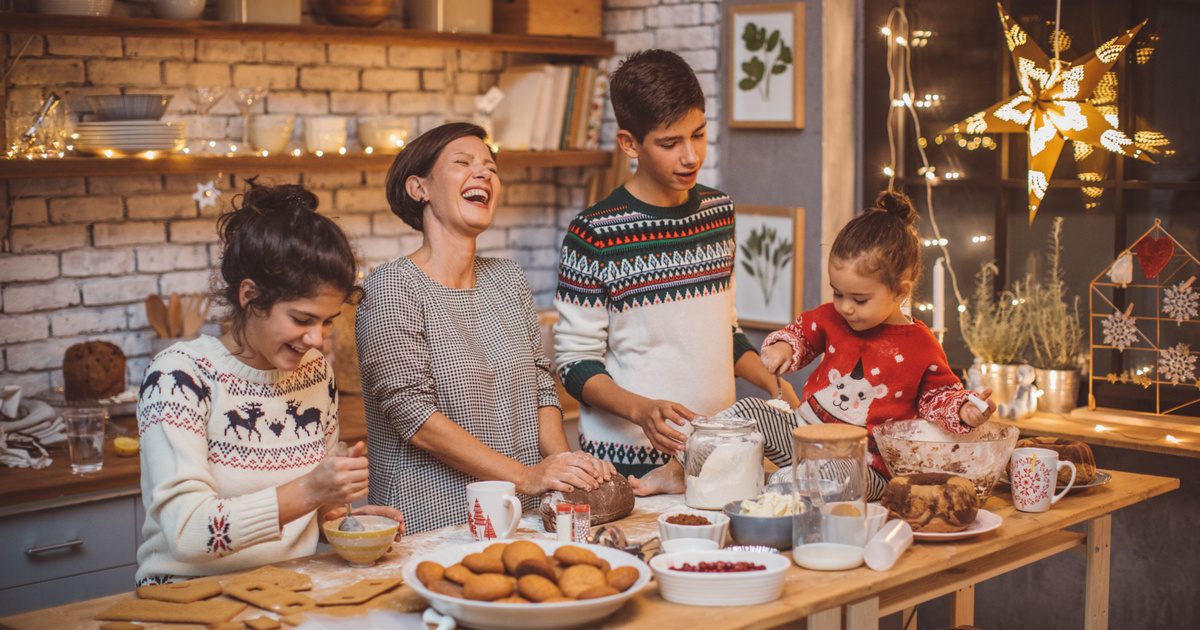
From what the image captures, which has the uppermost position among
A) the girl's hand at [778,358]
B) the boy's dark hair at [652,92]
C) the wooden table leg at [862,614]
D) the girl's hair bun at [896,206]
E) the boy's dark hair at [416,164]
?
the boy's dark hair at [652,92]

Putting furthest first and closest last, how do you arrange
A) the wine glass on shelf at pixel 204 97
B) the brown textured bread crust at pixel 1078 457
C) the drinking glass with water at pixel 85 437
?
the wine glass on shelf at pixel 204 97
the drinking glass with water at pixel 85 437
the brown textured bread crust at pixel 1078 457

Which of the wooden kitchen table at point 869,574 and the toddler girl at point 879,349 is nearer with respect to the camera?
the wooden kitchen table at point 869,574

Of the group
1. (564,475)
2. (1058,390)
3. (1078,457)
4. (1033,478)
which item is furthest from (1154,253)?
(564,475)

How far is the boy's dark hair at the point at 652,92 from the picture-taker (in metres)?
2.51

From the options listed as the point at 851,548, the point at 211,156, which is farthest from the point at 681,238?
the point at 211,156

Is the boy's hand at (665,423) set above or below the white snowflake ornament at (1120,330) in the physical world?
below

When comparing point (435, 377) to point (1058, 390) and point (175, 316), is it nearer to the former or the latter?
point (175, 316)

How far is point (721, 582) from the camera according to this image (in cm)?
182

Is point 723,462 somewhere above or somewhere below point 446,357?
below

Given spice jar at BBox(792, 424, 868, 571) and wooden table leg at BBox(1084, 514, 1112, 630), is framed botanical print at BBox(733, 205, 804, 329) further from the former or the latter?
spice jar at BBox(792, 424, 868, 571)

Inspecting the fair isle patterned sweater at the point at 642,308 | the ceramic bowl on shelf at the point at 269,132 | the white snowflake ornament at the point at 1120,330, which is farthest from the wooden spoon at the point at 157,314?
the white snowflake ornament at the point at 1120,330

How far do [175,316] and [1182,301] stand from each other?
276cm

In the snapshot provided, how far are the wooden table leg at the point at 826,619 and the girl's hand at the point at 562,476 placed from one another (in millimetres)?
487

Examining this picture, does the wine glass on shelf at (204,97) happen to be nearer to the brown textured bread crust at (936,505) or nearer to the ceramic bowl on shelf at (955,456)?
the ceramic bowl on shelf at (955,456)
